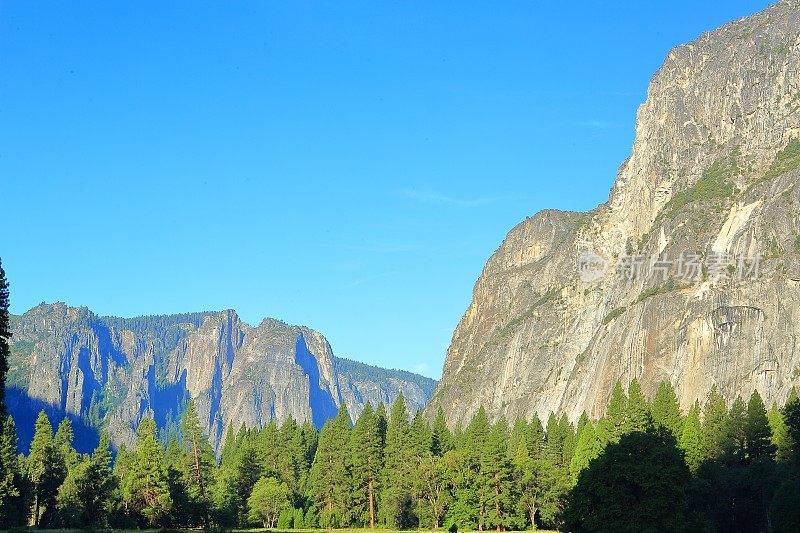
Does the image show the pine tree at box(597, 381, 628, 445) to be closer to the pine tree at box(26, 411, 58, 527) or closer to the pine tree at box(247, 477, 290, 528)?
the pine tree at box(247, 477, 290, 528)

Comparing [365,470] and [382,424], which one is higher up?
[382,424]

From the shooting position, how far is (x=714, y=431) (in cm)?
11869

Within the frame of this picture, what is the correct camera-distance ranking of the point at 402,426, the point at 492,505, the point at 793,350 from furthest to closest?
the point at 793,350 < the point at 402,426 < the point at 492,505

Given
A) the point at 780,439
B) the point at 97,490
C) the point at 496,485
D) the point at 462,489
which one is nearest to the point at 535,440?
the point at 462,489

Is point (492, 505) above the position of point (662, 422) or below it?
below

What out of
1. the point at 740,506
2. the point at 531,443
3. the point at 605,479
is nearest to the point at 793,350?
the point at 531,443

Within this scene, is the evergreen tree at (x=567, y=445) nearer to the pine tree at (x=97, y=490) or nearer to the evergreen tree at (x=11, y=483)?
the pine tree at (x=97, y=490)

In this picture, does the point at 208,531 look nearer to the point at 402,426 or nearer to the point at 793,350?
the point at 402,426

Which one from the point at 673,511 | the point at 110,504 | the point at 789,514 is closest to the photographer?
the point at 673,511

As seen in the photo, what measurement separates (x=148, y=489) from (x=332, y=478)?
28.1 metres

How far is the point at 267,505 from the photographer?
12181 cm

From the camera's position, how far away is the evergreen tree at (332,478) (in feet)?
402

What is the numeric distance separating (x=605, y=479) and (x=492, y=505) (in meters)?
38.2

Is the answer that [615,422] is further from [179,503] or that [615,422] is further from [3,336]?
[3,336]
